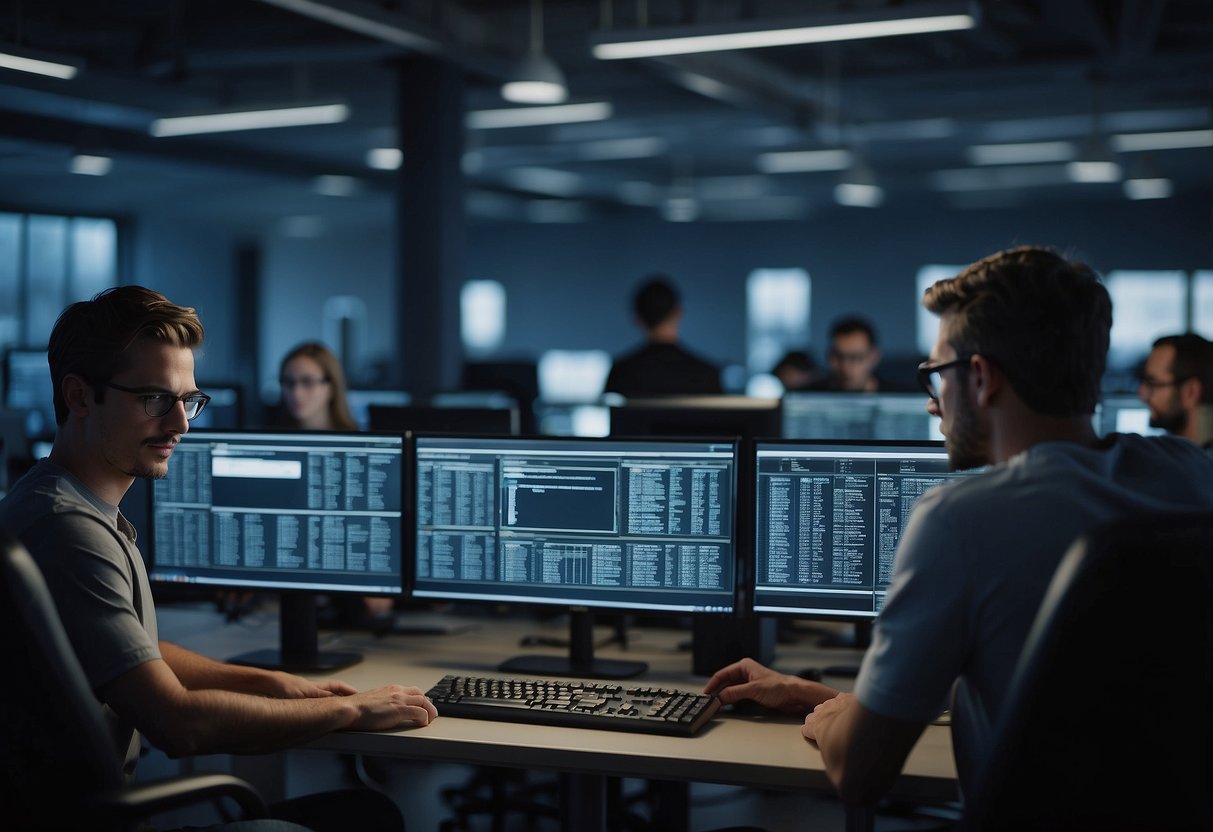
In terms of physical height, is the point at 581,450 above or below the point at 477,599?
A: above

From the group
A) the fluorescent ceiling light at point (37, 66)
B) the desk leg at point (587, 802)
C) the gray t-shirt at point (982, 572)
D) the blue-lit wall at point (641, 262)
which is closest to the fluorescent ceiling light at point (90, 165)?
the fluorescent ceiling light at point (37, 66)

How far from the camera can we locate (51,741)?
161 centimetres

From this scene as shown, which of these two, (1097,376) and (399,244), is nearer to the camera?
(1097,376)

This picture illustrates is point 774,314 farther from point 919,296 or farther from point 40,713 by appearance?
point 40,713

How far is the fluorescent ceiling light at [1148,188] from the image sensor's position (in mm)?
10734

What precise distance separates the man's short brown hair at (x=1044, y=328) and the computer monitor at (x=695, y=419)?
1.37m

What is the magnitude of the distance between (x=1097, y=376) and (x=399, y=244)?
5783mm

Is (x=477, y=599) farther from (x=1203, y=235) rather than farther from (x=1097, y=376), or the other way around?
(x=1203, y=235)

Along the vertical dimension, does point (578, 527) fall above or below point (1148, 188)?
below

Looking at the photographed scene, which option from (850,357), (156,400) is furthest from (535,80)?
(156,400)

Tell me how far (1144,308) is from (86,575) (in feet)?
40.0

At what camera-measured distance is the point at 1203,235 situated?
481 inches

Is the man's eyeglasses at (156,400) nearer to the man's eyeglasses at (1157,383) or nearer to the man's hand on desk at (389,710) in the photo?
the man's hand on desk at (389,710)

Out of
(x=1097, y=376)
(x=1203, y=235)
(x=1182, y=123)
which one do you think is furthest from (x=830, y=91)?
(x=1097, y=376)
